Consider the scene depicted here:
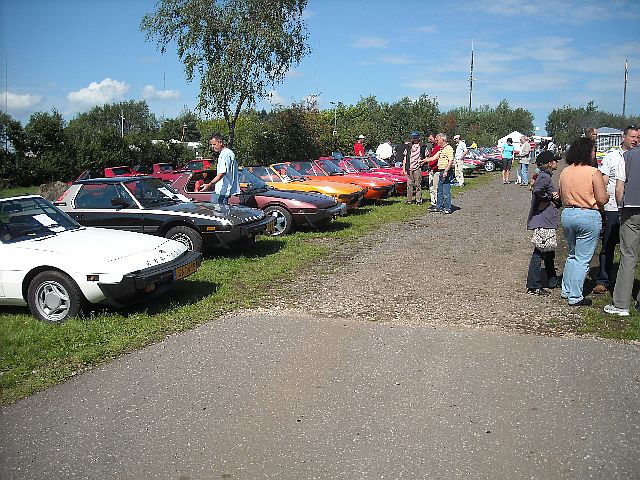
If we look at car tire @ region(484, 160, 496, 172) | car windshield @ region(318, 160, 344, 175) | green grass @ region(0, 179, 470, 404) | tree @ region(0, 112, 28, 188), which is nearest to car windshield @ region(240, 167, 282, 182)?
car windshield @ region(318, 160, 344, 175)

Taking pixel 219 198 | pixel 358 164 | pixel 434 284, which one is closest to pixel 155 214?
pixel 219 198

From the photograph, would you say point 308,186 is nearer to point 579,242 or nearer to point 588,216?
point 579,242

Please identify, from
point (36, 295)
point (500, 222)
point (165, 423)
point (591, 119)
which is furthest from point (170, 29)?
point (591, 119)

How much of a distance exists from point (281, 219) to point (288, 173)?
147 inches

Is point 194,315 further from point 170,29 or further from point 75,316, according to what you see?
point 170,29

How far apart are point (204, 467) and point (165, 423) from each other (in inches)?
26.1

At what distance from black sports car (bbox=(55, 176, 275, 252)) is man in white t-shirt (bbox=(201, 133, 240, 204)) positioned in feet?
2.29

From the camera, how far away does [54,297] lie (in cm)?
625

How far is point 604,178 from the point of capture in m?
6.25

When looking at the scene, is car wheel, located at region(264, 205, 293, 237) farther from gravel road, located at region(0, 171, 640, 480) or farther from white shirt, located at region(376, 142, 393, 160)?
white shirt, located at region(376, 142, 393, 160)

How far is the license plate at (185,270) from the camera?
6.61m

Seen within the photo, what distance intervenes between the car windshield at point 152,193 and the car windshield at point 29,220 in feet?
6.50

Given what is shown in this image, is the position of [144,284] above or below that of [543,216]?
below

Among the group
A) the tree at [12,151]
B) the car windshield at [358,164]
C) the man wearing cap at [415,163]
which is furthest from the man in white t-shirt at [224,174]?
the tree at [12,151]
